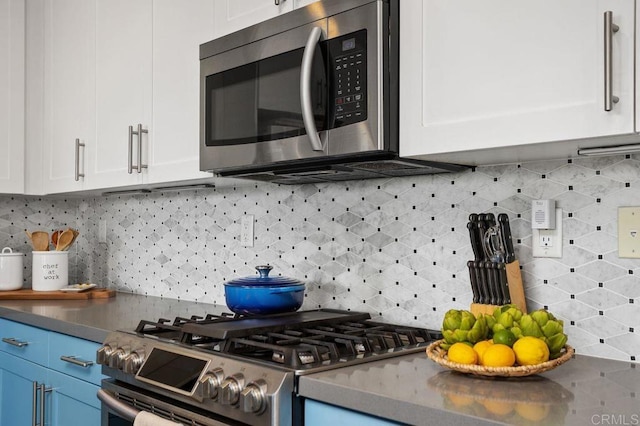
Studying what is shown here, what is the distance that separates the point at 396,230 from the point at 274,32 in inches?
27.4

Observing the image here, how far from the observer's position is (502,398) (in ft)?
3.79

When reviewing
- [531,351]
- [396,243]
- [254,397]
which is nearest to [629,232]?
[531,351]

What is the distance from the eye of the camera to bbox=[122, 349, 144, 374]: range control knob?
5.63ft

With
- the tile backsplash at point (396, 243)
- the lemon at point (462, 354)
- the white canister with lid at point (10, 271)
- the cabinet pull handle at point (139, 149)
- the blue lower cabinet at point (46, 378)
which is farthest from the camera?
the white canister with lid at point (10, 271)

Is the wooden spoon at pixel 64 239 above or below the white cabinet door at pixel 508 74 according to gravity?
below

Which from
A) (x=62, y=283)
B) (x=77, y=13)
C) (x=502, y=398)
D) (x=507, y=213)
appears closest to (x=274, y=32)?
(x=507, y=213)

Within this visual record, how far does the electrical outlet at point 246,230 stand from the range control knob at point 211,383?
3.29ft

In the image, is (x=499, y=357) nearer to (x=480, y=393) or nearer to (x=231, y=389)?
(x=480, y=393)

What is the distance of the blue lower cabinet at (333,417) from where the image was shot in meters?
1.21

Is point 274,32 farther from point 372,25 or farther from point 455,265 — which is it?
point 455,265

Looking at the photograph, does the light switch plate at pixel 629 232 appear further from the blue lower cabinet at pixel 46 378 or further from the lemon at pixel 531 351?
the blue lower cabinet at pixel 46 378

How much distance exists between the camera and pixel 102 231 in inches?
129

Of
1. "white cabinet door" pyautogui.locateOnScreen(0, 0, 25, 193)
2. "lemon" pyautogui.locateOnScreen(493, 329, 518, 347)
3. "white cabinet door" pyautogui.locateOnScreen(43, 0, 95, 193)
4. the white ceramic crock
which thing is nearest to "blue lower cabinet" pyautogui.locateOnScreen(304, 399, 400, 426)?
"lemon" pyautogui.locateOnScreen(493, 329, 518, 347)

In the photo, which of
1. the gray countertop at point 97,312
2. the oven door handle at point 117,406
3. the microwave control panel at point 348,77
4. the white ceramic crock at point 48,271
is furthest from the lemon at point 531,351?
the white ceramic crock at point 48,271
